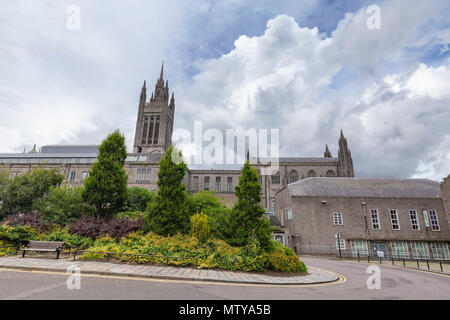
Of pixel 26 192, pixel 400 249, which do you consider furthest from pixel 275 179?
pixel 26 192

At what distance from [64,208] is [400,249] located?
38.4 meters

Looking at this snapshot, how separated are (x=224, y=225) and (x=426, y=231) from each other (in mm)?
32315

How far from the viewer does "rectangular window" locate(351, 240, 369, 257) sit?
1172 inches

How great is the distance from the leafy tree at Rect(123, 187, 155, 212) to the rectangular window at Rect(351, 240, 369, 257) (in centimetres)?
2692

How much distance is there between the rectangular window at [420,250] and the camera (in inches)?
1161

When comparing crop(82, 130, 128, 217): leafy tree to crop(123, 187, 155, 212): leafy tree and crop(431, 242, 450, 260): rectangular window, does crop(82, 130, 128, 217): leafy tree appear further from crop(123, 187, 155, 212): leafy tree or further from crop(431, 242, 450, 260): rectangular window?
crop(431, 242, 450, 260): rectangular window

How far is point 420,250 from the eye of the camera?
97.7 ft

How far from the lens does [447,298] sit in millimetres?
8672

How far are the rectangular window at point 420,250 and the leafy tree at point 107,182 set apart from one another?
119 feet

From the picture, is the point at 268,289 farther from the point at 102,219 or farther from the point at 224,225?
the point at 102,219

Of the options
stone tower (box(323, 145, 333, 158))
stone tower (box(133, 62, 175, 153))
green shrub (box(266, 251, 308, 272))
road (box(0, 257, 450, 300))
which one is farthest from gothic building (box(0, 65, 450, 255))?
stone tower (box(133, 62, 175, 153))

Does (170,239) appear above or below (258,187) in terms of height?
below
